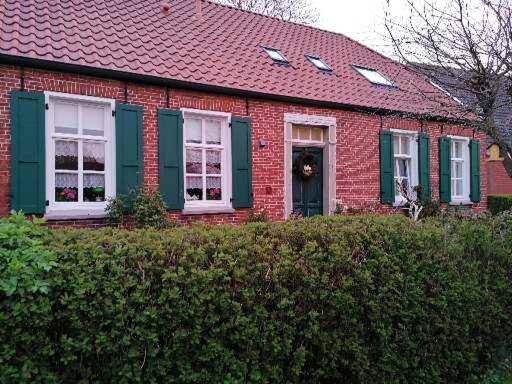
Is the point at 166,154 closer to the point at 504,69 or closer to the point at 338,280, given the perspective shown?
the point at 504,69

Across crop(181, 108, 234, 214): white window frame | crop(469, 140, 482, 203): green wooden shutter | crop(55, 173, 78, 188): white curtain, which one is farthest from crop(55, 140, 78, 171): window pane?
crop(469, 140, 482, 203): green wooden shutter

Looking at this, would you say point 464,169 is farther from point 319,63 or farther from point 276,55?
point 276,55

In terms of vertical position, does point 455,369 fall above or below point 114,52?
below

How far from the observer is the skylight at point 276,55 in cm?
1315

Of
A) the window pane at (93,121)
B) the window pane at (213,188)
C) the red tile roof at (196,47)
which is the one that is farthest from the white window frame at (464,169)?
the window pane at (93,121)

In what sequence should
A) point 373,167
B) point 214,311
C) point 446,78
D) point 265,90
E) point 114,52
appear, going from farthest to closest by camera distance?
point 373,167 → point 265,90 → point 114,52 → point 446,78 → point 214,311

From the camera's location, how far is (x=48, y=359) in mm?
2992

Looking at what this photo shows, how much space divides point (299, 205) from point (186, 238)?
898 centimetres

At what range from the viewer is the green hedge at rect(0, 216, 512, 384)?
3.04 m

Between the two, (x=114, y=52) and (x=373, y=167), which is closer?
(x=114, y=52)

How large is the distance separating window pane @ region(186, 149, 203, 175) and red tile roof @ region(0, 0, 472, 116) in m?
1.34

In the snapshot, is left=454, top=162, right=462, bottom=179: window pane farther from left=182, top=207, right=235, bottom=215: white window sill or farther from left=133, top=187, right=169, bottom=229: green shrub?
left=133, top=187, right=169, bottom=229: green shrub

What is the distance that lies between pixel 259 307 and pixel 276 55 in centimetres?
1074

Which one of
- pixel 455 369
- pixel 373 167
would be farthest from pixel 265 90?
pixel 455 369
